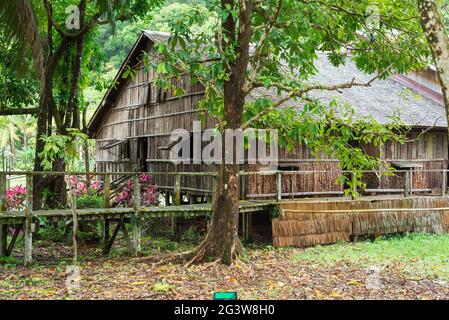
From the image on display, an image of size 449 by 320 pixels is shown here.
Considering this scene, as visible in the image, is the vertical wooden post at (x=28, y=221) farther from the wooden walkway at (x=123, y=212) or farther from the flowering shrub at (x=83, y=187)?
the flowering shrub at (x=83, y=187)

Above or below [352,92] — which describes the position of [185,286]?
below

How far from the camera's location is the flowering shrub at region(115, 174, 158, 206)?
16734 mm

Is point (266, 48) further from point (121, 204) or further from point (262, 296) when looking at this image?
point (121, 204)

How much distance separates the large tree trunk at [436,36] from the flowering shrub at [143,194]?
11468mm

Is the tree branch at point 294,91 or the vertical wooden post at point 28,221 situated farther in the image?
the vertical wooden post at point 28,221

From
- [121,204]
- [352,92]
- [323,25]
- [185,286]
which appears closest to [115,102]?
[121,204]

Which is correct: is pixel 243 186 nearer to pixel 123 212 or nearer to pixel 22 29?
pixel 123 212

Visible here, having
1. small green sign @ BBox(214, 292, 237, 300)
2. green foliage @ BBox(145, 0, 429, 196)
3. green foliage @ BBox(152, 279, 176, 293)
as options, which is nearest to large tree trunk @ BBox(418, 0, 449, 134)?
green foliage @ BBox(145, 0, 429, 196)

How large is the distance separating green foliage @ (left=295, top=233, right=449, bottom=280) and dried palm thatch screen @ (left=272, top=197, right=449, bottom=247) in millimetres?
367

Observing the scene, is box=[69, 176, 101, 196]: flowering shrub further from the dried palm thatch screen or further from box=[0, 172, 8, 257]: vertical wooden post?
the dried palm thatch screen

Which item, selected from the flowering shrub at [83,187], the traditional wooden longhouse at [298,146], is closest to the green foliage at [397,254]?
the traditional wooden longhouse at [298,146]

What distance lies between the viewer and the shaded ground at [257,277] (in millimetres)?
7898
